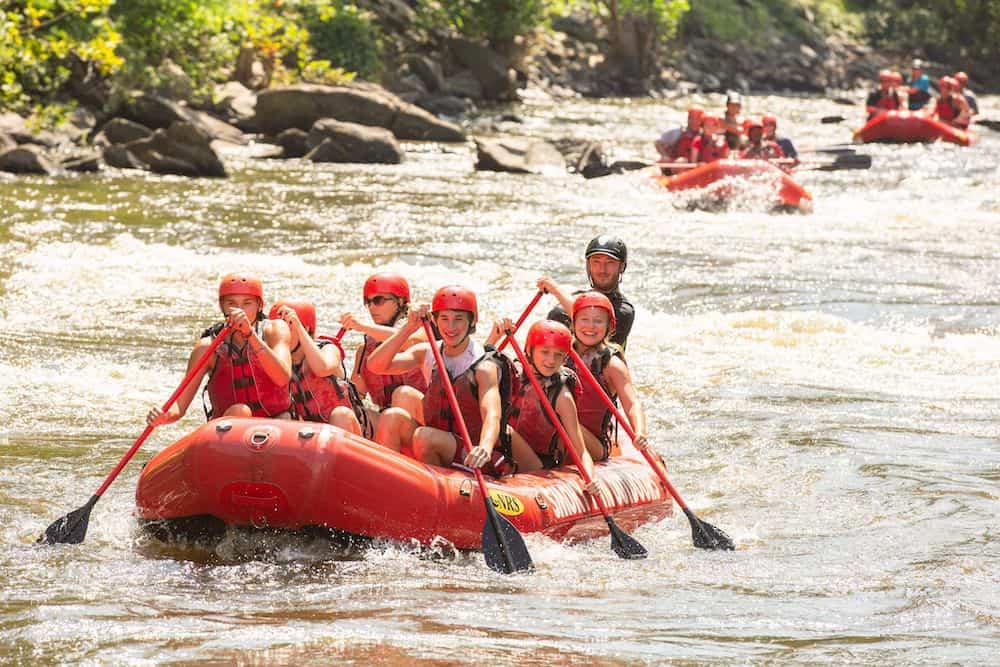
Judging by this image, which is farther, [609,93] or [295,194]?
[609,93]

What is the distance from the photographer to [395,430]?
722cm

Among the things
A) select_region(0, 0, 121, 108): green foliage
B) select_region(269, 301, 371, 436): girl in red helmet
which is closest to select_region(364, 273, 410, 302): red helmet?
select_region(269, 301, 371, 436): girl in red helmet

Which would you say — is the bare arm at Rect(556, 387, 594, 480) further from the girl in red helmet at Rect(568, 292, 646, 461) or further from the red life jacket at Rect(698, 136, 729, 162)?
the red life jacket at Rect(698, 136, 729, 162)

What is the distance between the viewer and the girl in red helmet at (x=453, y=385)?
7180 millimetres

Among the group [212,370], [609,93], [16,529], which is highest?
[212,370]

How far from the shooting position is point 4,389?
9.95 m

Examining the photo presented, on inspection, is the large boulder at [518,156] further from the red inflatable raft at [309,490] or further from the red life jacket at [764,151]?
the red inflatable raft at [309,490]

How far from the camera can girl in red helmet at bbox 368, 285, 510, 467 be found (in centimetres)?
718

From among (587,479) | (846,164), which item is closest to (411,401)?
(587,479)

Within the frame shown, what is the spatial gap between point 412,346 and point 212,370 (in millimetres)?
1032

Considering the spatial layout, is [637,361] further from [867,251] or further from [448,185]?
A: [448,185]

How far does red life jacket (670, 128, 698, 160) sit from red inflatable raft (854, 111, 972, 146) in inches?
332

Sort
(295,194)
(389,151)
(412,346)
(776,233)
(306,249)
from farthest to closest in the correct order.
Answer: (389,151), (295,194), (776,233), (306,249), (412,346)

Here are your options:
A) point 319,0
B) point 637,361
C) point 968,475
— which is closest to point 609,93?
point 319,0
